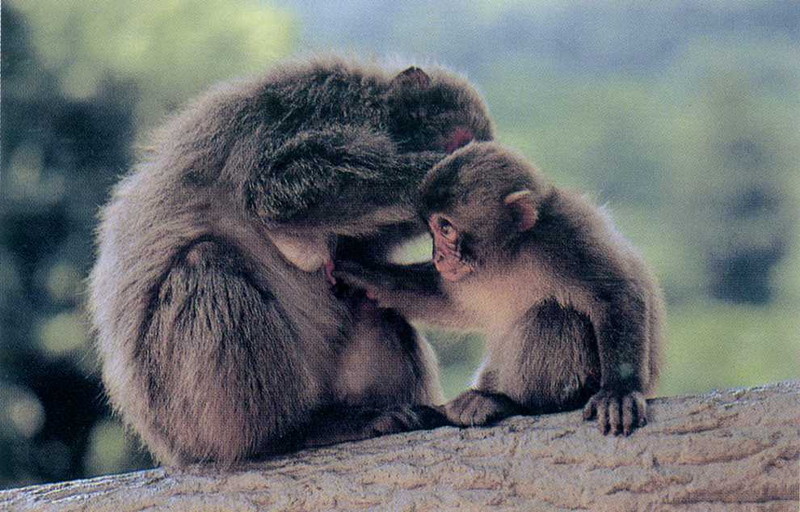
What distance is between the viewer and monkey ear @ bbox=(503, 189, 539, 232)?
395 centimetres

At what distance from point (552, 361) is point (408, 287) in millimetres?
820

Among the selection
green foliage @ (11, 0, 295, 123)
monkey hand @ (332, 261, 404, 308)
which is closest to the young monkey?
monkey hand @ (332, 261, 404, 308)

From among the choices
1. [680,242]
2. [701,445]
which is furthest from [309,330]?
[680,242]

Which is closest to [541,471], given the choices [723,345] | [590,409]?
[590,409]

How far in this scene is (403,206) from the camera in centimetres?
426

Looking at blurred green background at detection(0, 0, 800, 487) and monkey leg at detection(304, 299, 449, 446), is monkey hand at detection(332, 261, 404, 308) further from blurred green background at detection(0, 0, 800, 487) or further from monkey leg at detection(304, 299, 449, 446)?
blurred green background at detection(0, 0, 800, 487)

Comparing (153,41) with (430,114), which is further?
(153,41)

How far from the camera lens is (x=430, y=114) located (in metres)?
4.55

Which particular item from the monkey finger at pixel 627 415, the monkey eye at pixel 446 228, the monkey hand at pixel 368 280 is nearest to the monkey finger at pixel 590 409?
the monkey finger at pixel 627 415

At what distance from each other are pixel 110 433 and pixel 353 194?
3331 millimetres

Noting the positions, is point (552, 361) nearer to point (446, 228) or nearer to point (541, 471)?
point (541, 471)

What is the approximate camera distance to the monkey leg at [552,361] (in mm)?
3914

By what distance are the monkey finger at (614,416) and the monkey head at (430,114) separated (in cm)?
143

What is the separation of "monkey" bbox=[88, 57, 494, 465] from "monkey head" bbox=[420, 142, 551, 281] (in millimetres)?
274
